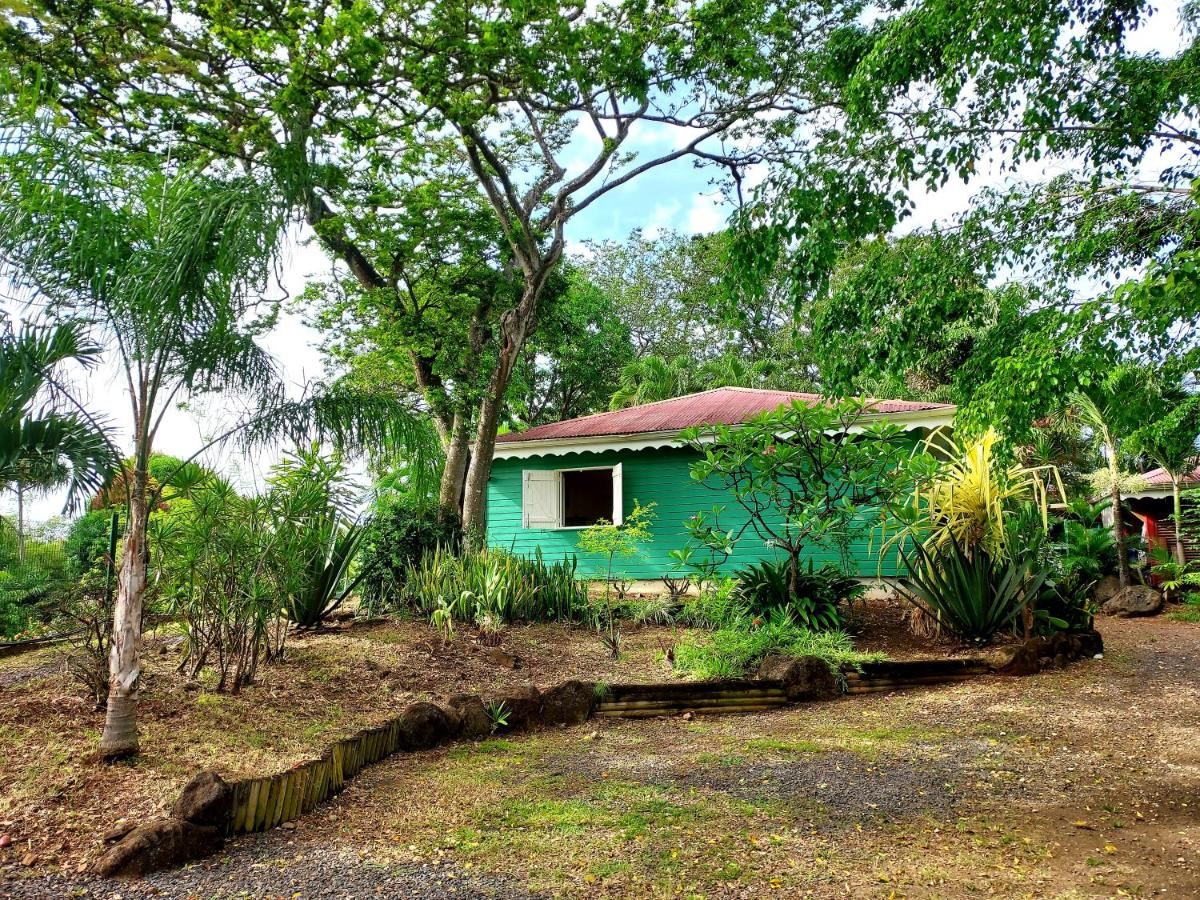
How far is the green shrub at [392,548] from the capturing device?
953cm

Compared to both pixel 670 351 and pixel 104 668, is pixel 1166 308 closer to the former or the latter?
pixel 104 668

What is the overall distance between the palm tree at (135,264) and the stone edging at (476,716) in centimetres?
98

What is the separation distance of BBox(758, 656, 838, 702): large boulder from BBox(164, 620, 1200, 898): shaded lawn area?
1.31 ft

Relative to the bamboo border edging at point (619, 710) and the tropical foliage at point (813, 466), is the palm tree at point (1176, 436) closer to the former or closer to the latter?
the tropical foliage at point (813, 466)

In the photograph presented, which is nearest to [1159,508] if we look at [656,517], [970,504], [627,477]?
[656,517]

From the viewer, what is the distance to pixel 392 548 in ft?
32.1

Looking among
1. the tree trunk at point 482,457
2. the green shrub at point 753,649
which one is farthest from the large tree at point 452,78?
the green shrub at point 753,649

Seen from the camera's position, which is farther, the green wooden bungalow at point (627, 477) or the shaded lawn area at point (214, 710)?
the green wooden bungalow at point (627, 477)

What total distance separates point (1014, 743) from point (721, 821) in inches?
101

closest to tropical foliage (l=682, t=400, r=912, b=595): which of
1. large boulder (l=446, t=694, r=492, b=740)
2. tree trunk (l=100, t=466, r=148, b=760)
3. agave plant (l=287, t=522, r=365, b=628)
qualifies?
large boulder (l=446, t=694, r=492, b=740)

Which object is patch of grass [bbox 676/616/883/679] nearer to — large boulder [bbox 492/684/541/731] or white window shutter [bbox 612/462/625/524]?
large boulder [bbox 492/684/541/731]

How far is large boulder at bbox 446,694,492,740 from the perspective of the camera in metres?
5.56

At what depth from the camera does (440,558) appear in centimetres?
926

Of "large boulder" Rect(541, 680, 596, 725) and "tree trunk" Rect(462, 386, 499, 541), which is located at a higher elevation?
"tree trunk" Rect(462, 386, 499, 541)
